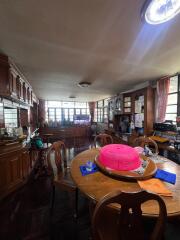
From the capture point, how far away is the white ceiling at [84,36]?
3.79ft

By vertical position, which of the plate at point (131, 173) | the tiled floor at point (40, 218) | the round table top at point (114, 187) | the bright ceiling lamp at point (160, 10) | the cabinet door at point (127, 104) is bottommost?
the tiled floor at point (40, 218)

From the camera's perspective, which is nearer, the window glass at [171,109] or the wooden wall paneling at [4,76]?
the wooden wall paneling at [4,76]

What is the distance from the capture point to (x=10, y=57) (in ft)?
7.00

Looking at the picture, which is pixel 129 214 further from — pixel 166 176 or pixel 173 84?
pixel 173 84

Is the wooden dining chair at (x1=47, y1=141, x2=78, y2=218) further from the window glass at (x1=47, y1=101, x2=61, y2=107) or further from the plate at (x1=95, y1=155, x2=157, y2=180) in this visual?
the window glass at (x1=47, y1=101, x2=61, y2=107)

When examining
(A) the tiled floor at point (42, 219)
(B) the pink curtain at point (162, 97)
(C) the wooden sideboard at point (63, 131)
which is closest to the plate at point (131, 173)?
(A) the tiled floor at point (42, 219)

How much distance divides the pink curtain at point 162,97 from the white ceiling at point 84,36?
66cm

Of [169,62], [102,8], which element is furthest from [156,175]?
[169,62]

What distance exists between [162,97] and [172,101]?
0.93 ft

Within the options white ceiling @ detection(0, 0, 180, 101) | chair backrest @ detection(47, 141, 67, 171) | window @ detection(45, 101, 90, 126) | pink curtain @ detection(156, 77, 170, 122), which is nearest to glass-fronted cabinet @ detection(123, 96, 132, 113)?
pink curtain @ detection(156, 77, 170, 122)

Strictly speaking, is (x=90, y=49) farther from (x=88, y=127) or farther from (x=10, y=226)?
(x=88, y=127)

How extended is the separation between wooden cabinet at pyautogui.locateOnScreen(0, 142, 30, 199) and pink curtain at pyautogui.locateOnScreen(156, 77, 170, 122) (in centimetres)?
330

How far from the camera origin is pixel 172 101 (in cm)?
325

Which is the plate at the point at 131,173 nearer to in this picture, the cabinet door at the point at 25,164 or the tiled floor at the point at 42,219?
the tiled floor at the point at 42,219
